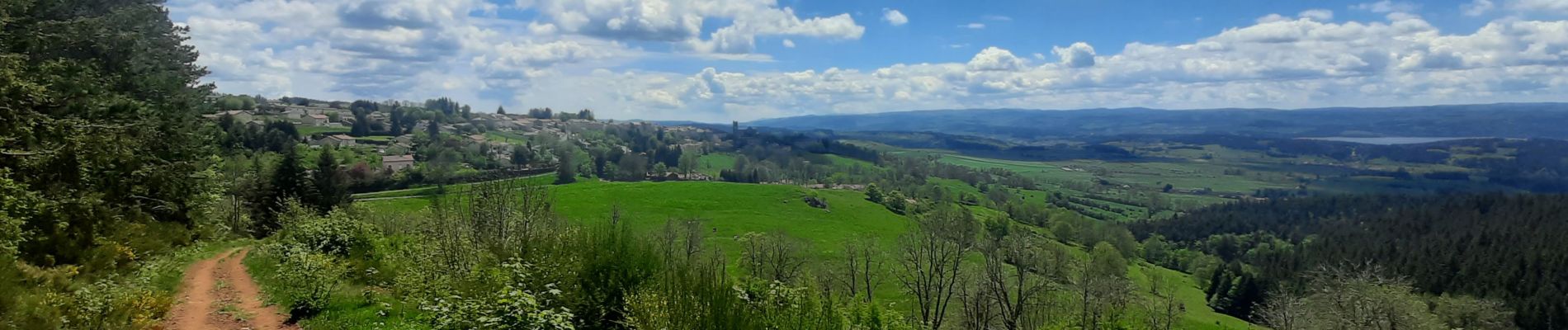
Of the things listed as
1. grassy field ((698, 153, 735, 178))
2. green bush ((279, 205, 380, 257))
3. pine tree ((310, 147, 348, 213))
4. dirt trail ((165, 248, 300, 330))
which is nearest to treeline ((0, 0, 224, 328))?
dirt trail ((165, 248, 300, 330))

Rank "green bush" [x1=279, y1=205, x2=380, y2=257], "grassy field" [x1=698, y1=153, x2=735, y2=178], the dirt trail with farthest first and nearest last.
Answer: "grassy field" [x1=698, y1=153, x2=735, y2=178]
"green bush" [x1=279, y1=205, x2=380, y2=257]
the dirt trail

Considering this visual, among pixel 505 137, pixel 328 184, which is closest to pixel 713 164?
pixel 505 137

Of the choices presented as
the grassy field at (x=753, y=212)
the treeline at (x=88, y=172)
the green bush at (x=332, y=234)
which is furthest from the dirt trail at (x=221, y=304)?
the grassy field at (x=753, y=212)

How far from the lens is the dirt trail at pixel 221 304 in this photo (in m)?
15.6

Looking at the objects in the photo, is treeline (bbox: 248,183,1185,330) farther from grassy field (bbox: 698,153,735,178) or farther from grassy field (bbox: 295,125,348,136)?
grassy field (bbox: 698,153,735,178)

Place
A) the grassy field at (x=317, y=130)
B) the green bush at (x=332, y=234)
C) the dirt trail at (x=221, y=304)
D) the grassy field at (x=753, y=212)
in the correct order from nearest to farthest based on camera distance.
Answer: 1. the dirt trail at (x=221, y=304)
2. the green bush at (x=332, y=234)
3. the grassy field at (x=753, y=212)
4. the grassy field at (x=317, y=130)

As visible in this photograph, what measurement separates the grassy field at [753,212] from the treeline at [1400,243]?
14634mm

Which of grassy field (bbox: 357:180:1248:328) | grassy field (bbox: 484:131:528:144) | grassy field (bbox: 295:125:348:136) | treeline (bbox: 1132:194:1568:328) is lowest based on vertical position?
treeline (bbox: 1132:194:1568:328)

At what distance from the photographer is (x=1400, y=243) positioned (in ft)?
358

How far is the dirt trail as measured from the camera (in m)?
15.6

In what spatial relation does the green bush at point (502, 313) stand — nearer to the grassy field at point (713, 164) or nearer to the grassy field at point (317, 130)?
the grassy field at point (317, 130)

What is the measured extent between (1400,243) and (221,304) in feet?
455

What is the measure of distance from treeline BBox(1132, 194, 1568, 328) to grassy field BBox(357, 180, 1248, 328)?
48.0ft

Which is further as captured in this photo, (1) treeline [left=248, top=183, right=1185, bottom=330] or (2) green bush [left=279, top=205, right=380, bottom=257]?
(2) green bush [left=279, top=205, right=380, bottom=257]
